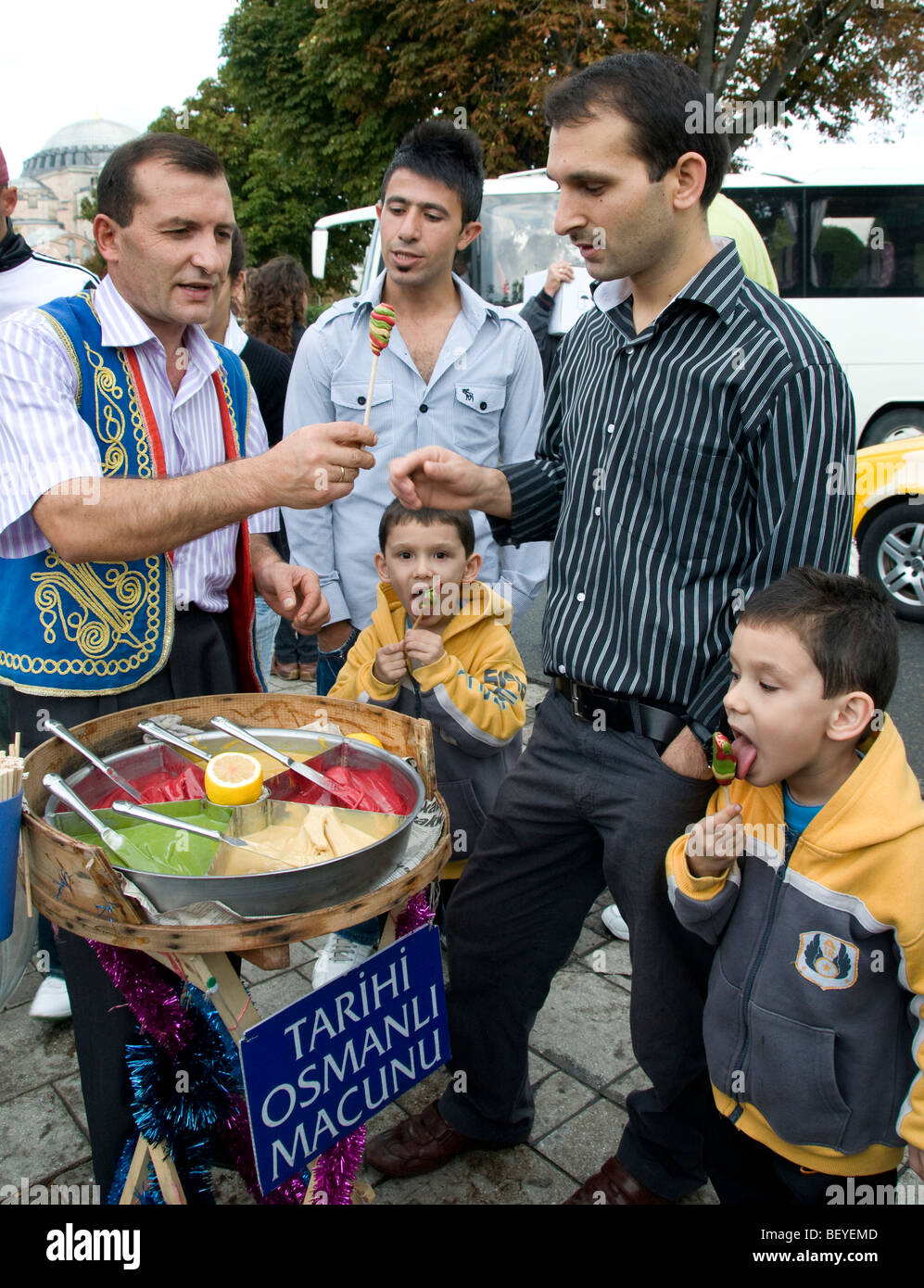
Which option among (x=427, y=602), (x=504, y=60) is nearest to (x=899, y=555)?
A: (x=427, y=602)

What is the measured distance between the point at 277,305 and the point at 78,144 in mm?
94862

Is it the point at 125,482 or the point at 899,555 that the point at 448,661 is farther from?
the point at 899,555

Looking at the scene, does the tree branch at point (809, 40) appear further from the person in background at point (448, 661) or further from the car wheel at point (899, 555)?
the person in background at point (448, 661)

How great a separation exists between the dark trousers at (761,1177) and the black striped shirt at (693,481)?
2.73 feet

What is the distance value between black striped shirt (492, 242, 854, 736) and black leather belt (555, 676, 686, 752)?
0.09 ft

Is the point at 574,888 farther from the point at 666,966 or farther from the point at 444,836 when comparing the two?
the point at 444,836

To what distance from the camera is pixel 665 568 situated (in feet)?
6.49

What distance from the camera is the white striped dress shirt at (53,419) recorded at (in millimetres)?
1988

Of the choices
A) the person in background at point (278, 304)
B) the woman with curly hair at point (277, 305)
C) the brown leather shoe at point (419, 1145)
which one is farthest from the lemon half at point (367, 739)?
the woman with curly hair at point (277, 305)

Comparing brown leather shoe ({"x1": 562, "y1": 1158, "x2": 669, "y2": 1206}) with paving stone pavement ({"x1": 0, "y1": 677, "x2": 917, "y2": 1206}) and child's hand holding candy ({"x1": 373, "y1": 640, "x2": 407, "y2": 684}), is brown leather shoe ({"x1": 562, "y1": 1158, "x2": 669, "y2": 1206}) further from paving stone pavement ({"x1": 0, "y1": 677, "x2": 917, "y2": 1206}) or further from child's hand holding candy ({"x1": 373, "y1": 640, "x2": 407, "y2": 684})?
child's hand holding candy ({"x1": 373, "y1": 640, "x2": 407, "y2": 684})

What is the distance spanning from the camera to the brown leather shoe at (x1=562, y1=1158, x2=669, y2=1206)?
2.22 meters

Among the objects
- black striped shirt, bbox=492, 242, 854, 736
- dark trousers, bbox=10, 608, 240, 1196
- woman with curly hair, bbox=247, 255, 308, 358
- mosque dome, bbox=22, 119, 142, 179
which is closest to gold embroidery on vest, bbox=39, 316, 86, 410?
dark trousers, bbox=10, 608, 240, 1196

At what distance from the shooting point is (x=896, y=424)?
10422 mm
